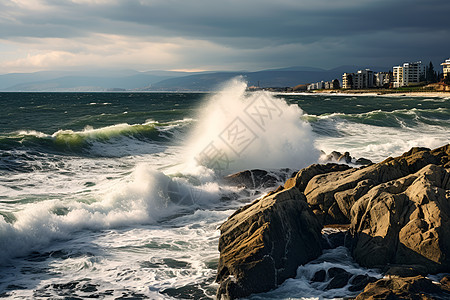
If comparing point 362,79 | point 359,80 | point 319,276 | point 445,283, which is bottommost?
point 319,276

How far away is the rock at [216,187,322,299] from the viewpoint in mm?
8625

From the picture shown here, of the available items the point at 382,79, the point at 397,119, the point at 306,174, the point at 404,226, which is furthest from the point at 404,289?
the point at 382,79

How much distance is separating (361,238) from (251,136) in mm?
12660

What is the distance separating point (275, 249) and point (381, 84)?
633 feet

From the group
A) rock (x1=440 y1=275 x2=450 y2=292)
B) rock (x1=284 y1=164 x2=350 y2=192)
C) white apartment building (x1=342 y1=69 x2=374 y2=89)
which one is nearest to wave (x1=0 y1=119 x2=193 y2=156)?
rock (x1=284 y1=164 x2=350 y2=192)

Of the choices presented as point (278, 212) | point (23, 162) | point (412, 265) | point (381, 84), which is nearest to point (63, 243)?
point (278, 212)

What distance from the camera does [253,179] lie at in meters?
17.3

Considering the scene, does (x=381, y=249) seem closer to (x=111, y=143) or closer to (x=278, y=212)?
(x=278, y=212)

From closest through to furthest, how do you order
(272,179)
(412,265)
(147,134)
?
(412,265) → (272,179) → (147,134)

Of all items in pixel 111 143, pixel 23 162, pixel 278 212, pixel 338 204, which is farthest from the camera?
pixel 111 143

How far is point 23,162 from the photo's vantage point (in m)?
21.9

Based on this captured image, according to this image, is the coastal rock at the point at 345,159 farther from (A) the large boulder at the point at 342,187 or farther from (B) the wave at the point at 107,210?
(B) the wave at the point at 107,210

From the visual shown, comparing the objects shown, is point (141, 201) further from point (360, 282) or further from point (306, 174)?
point (360, 282)

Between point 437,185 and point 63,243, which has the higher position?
point 437,185
